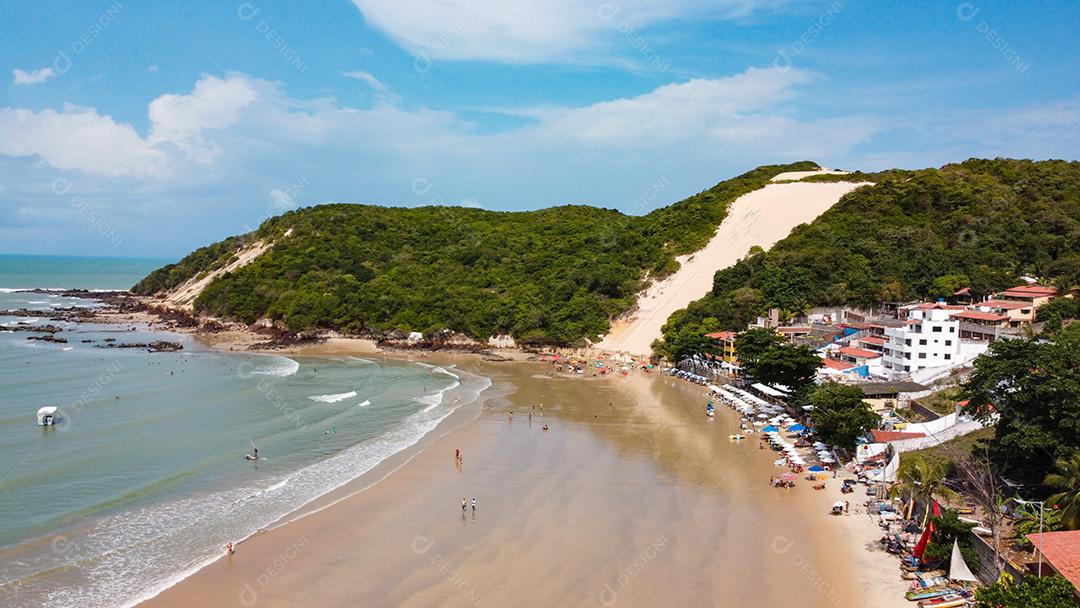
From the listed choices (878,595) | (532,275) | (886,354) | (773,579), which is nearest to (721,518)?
(773,579)

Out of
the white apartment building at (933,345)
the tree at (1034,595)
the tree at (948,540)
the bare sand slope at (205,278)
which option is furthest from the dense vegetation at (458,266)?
the tree at (1034,595)

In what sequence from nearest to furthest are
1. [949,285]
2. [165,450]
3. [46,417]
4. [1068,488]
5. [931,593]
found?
[931,593] → [1068,488] → [165,450] → [46,417] → [949,285]

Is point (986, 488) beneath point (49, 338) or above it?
beneath

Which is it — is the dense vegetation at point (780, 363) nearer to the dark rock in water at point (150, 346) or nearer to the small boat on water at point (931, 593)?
the small boat on water at point (931, 593)

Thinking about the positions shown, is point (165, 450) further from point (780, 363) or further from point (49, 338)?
point (49, 338)

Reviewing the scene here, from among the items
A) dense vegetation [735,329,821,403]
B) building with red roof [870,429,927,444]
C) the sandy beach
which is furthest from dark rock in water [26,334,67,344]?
building with red roof [870,429,927,444]

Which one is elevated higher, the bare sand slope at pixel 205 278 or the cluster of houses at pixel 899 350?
the bare sand slope at pixel 205 278

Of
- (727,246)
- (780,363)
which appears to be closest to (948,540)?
(780,363)
